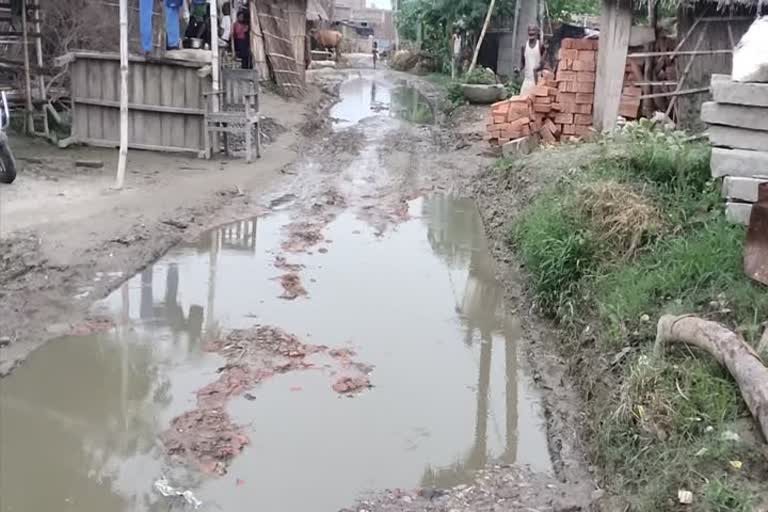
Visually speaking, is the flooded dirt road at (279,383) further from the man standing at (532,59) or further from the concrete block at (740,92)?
the man standing at (532,59)

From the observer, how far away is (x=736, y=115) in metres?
5.81

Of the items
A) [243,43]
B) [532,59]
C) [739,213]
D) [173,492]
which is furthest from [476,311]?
[243,43]

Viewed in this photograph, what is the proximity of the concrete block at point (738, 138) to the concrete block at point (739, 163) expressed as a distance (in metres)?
0.04

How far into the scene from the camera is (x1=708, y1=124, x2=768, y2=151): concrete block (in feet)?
18.9

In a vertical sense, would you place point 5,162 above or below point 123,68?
below

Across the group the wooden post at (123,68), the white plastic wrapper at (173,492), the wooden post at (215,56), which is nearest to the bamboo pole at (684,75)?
the wooden post at (215,56)

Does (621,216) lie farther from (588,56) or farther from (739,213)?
(588,56)

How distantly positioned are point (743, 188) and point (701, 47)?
254 inches

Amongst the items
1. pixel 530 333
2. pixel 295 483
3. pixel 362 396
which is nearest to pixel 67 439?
pixel 295 483

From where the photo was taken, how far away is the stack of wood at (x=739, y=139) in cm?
566

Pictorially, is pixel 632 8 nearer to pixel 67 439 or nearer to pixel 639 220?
pixel 639 220

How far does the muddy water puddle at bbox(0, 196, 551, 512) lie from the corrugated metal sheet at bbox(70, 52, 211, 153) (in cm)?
450

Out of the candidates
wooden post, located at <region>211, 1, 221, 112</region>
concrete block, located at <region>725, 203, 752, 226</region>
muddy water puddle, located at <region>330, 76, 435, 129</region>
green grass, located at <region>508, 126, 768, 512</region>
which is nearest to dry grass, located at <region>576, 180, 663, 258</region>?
green grass, located at <region>508, 126, 768, 512</region>

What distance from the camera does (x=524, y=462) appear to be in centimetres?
505
